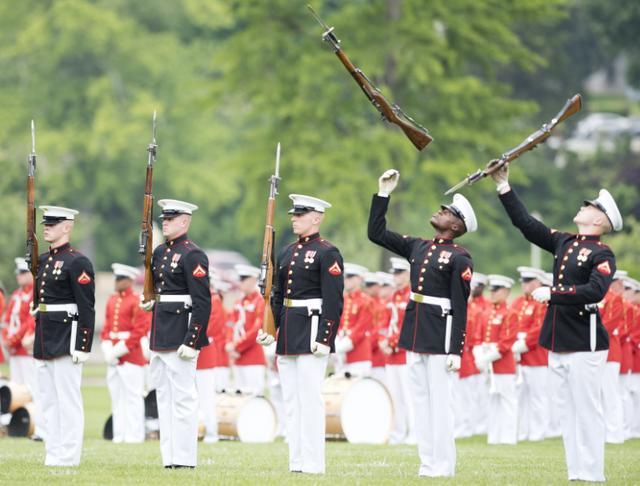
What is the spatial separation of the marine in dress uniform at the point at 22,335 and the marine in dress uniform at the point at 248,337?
279 cm

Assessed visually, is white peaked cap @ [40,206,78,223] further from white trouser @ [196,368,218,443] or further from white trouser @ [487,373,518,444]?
white trouser @ [487,373,518,444]

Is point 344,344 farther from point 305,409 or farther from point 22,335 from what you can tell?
point 305,409

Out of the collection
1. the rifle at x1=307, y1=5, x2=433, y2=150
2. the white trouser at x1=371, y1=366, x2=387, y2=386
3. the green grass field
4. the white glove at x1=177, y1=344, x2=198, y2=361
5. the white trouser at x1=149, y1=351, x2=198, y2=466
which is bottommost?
the green grass field

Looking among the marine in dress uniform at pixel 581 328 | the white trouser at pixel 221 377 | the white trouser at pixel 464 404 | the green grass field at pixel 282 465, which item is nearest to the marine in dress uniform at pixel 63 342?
the green grass field at pixel 282 465

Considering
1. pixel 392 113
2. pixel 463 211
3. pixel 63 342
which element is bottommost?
pixel 63 342

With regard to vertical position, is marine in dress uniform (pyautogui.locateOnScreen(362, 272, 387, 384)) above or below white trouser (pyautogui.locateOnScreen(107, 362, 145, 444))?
above

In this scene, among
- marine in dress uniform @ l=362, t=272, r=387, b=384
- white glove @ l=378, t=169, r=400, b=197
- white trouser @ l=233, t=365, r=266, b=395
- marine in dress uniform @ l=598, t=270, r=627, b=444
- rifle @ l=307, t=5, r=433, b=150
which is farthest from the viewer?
white trouser @ l=233, t=365, r=266, b=395

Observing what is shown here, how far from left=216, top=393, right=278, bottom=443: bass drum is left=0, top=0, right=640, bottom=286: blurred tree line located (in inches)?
498

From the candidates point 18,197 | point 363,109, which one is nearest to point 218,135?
point 18,197

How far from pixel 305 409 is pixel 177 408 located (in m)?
1.27

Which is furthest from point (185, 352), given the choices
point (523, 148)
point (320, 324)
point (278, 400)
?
point (278, 400)

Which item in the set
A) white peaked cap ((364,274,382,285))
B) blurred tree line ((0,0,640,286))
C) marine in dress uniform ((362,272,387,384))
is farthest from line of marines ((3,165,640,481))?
blurred tree line ((0,0,640,286))

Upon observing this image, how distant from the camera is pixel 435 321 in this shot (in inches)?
554

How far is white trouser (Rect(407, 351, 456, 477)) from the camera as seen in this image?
14.0m
